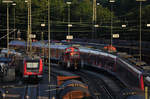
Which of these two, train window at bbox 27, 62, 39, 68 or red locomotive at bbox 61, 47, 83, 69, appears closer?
train window at bbox 27, 62, 39, 68

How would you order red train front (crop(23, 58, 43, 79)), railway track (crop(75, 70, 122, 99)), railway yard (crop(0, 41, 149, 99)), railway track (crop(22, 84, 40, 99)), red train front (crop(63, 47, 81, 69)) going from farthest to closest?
1. red train front (crop(63, 47, 81, 69))
2. red train front (crop(23, 58, 43, 79))
3. railway track (crop(75, 70, 122, 99))
4. railway track (crop(22, 84, 40, 99))
5. railway yard (crop(0, 41, 149, 99))

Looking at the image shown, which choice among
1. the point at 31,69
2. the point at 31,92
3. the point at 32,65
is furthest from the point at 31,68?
the point at 31,92

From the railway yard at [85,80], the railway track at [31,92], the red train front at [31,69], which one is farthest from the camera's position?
the red train front at [31,69]

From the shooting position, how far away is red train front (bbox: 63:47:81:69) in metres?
41.2

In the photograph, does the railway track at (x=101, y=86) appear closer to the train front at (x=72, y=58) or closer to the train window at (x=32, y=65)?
the train front at (x=72, y=58)

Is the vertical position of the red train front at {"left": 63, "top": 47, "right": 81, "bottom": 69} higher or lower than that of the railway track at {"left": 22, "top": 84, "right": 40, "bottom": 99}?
higher

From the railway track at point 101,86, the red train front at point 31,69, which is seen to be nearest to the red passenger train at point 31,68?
the red train front at point 31,69

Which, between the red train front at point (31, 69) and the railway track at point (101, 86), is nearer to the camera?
the railway track at point (101, 86)

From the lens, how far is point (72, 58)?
41219mm

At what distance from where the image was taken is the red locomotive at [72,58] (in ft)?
135

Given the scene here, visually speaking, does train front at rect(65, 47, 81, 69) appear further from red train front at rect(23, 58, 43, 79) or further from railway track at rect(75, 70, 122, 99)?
red train front at rect(23, 58, 43, 79)

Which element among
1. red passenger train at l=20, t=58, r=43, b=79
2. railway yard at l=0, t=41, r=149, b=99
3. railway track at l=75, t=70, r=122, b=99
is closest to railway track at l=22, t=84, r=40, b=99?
railway yard at l=0, t=41, r=149, b=99

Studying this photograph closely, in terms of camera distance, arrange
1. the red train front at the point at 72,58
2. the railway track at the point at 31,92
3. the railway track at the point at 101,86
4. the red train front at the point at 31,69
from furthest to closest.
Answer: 1. the red train front at the point at 72,58
2. the red train front at the point at 31,69
3. the railway track at the point at 101,86
4. the railway track at the point at 31,92

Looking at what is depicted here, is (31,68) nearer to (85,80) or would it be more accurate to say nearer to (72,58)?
(85,80)
